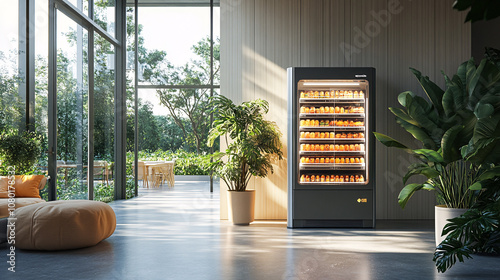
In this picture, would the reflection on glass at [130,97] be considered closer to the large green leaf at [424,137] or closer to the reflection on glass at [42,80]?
the reflection on glass at [42,80]

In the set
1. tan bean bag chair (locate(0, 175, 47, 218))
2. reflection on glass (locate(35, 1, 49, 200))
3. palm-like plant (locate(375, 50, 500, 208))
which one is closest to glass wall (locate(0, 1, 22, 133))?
reflection on glass (locate(35, 1, 49, 200))

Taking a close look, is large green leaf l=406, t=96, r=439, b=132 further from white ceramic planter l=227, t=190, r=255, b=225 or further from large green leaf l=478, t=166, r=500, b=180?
white ceramic planter l=227, t=190, r=255, b=225

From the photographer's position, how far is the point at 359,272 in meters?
3.79

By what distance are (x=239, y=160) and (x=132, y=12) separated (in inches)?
196

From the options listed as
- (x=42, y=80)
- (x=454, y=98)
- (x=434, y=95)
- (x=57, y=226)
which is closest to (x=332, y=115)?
(x=434, y=95)

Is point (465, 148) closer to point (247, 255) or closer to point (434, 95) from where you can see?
point (434, 95)

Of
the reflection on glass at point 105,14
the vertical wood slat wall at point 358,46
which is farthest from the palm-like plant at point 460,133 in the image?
the reflection on glass at point 105,14

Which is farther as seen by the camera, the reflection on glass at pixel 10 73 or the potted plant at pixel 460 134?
the reflection on glass at pixel 10 73

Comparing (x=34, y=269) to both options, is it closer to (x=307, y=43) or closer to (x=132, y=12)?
(x=307, y=43)

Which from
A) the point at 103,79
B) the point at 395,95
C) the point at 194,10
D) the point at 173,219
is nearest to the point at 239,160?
the point at 173,219

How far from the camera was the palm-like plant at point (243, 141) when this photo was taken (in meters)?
6.15

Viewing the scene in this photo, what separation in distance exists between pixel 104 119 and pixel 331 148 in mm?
4464

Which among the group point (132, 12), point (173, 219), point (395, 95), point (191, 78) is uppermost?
point (132, 12)

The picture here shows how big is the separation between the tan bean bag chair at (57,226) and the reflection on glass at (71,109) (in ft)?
7.16
